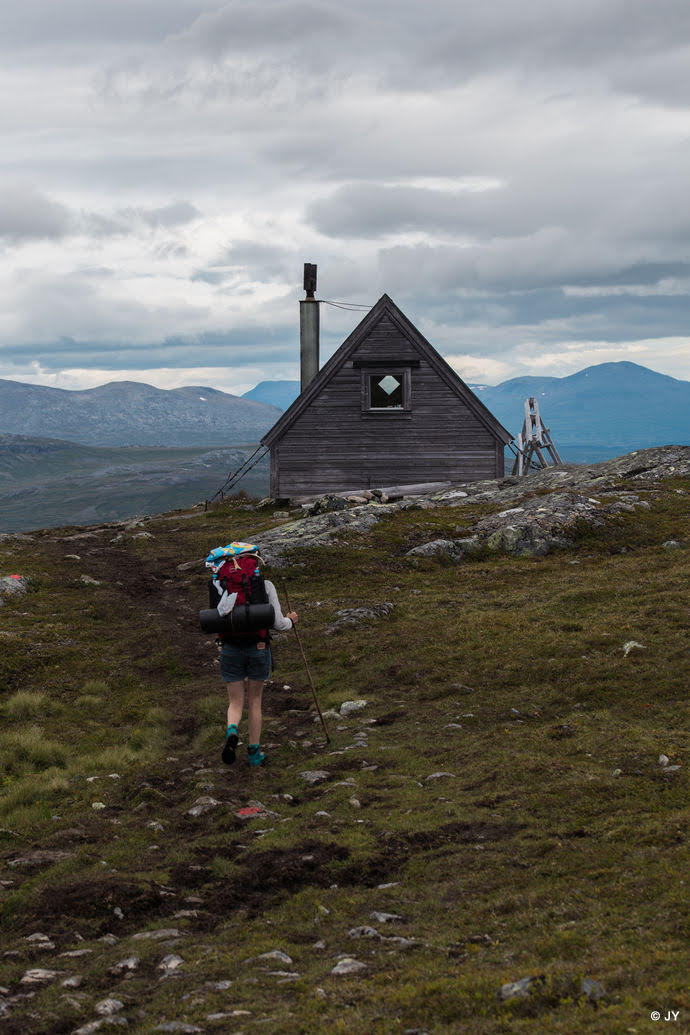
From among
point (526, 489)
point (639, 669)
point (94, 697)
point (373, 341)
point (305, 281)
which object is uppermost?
point (305, 281)

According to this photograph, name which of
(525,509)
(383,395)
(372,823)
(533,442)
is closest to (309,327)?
(383,395)

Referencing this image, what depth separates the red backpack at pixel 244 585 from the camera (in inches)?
452

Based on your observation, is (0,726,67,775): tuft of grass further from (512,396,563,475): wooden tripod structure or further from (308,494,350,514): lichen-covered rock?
(512,396,563,475): wooden tripod structure

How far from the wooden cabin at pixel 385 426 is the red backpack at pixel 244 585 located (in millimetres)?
29213

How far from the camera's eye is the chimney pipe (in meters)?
46.1

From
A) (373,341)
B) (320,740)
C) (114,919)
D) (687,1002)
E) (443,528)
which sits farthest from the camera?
(373,341)

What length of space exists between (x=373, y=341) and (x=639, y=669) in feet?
98.5

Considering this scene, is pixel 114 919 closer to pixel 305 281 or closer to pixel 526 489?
pixel 526 489

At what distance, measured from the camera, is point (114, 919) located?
7.31m

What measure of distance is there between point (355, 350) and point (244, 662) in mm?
30654

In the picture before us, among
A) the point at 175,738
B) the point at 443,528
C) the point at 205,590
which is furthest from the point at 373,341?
the point at 175,738

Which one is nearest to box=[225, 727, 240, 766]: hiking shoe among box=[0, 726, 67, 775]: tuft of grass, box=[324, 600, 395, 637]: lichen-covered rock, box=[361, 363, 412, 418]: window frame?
box=[0, 726, 67, 775]: tuft of grass

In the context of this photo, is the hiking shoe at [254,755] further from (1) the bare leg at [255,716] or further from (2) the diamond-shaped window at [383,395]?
(2) the diamond-shaped window at [383,395]

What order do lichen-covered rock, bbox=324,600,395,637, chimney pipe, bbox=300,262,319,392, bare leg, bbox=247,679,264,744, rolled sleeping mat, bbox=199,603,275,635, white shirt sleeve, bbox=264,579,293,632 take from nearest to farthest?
1. rolled sleeping mat, bbox=199,603,275,635
2. bare leg, bbox=247,679,264,744
3. white shirt sleeve, bbox=264,579,293,632
4. lichen-covered rock, bbox=324,600,395,637
5. chimney pipe, bbox=300,262,319,392
